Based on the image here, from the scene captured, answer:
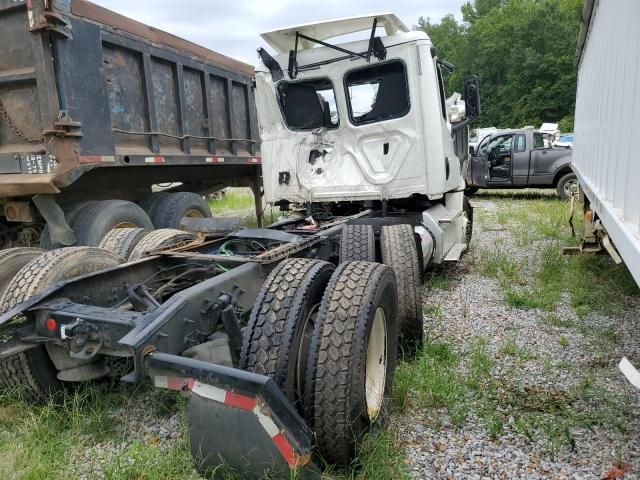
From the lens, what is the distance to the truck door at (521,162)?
14266mm

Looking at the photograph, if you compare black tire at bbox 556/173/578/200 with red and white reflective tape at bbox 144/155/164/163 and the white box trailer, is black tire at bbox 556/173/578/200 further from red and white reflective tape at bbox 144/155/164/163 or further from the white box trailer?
red and white reflective tape at bbox 144/155/164/163

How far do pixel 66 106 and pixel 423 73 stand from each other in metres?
3.56

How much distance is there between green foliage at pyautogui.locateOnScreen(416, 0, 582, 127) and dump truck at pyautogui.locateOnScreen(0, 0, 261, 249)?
37.1m

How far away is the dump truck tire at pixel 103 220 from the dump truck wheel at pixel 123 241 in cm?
100

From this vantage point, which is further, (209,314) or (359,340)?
(209,314)

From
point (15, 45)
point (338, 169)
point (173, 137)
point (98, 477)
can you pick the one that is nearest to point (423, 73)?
point (338, 169)

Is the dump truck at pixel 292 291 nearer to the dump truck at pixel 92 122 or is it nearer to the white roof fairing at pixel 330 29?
the white roof fairing at pixel 330 29

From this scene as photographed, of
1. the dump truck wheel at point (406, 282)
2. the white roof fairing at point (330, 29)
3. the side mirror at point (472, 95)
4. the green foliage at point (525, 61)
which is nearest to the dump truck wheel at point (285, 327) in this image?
the dump truck wheel at point (406, 282)

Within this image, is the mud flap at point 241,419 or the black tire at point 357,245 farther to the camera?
the black tire at point 357,245

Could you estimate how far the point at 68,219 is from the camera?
5.29 meters

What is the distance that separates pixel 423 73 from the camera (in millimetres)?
5305

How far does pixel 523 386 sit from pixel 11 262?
3.59m

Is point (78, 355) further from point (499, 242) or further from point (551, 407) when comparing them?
point (499, 242)

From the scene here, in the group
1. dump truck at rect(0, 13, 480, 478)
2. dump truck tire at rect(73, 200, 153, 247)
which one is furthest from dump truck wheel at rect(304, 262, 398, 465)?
dump truck tire at rect(73, 200, 153, 247)
